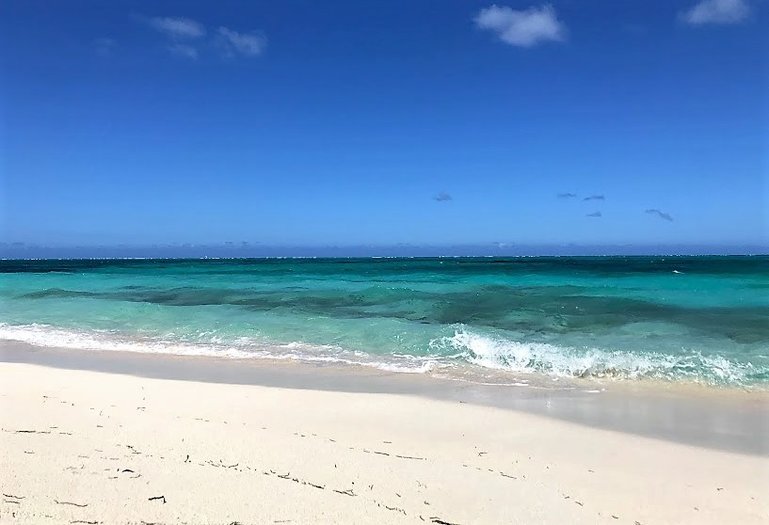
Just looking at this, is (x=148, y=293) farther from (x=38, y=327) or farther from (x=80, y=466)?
(x=80, y=466)

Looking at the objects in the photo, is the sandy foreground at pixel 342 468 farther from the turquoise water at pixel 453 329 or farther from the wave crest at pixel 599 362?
the turquoise water at pixel 453 329

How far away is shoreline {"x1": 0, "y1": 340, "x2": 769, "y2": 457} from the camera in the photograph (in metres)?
5.87

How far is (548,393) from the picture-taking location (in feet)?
24.6

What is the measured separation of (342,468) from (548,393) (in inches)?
160

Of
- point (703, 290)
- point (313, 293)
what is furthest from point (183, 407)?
point (703, 290)

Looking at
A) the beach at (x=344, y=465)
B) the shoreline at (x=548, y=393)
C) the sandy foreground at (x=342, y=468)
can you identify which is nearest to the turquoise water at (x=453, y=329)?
the shoreline at (x=548, y=393)

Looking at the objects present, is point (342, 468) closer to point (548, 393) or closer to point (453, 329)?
point (548, 393)

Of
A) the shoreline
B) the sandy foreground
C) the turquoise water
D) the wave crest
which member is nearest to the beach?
the sandy foreground

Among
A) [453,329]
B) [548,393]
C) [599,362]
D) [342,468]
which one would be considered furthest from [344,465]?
[453,329]

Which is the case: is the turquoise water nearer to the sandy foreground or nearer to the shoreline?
the shoreline

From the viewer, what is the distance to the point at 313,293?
74.4 ft

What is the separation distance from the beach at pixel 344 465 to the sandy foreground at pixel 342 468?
2 centimetres

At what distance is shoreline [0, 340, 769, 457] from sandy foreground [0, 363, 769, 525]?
0.48 meters

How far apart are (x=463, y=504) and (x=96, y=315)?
1508 centimetres
